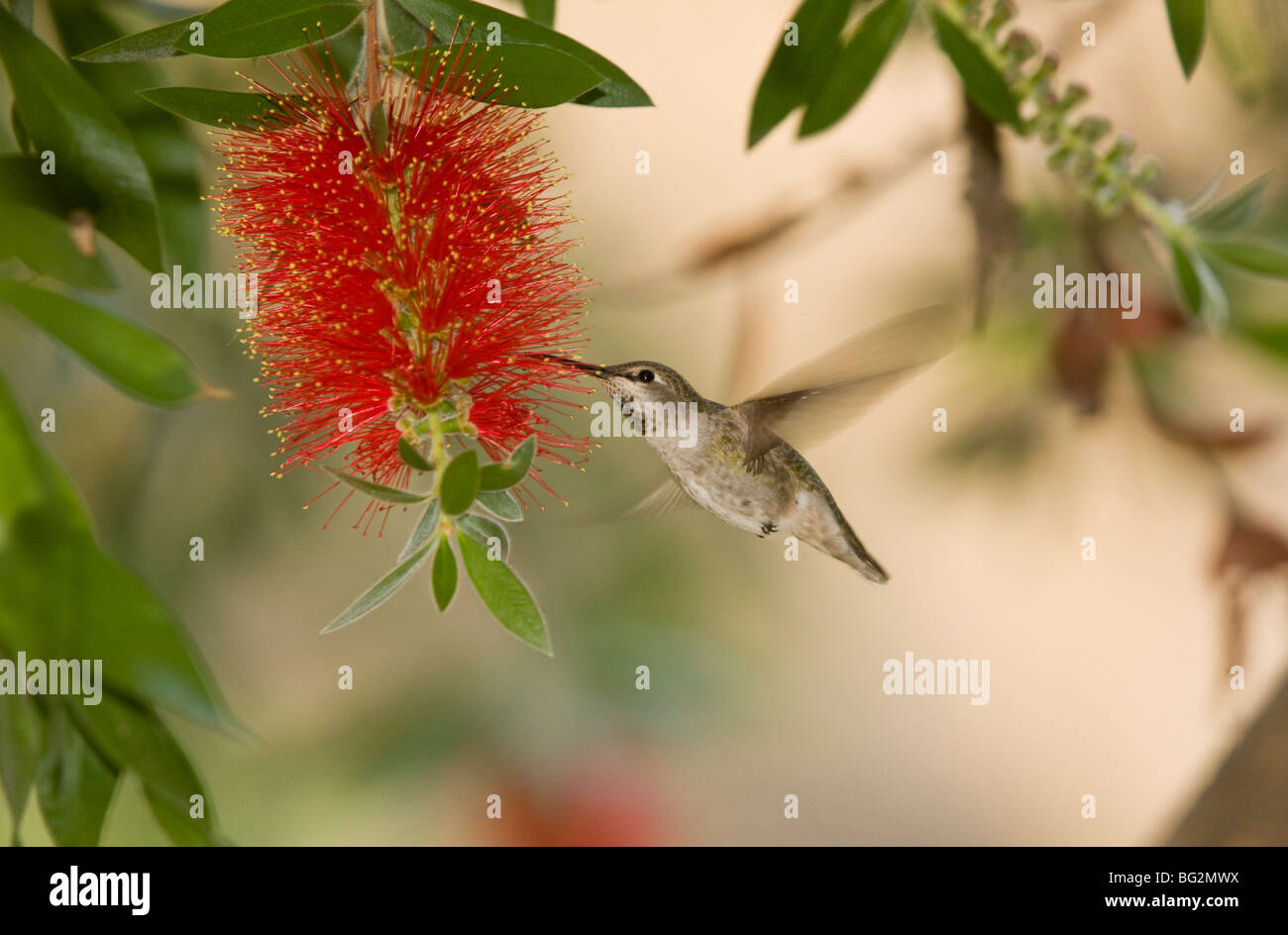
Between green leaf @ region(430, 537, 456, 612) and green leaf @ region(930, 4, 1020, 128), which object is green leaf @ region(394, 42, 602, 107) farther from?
green leaf @ region(930, 4, 1020, 128)

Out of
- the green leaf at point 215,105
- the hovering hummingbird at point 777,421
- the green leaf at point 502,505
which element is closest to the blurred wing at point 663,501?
the hovering hummingbird at point 777,421

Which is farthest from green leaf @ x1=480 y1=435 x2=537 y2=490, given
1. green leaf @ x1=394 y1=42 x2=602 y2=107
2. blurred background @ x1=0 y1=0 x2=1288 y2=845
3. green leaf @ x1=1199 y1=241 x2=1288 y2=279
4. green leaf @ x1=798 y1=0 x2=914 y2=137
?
blurred background @ x1=0 y1=0 x2=1288 y2=845

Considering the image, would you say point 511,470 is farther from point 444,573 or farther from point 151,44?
point 151,44

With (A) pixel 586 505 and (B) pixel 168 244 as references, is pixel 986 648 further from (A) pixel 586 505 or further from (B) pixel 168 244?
(B) pixel 168 244

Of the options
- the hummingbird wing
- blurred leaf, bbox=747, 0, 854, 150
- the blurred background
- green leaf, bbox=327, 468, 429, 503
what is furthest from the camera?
the blurred background

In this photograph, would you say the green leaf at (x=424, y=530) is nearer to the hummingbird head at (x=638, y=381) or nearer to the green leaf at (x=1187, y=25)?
the hummingbird head at (x=638, y=381)

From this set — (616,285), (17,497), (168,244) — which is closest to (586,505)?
(616,285)
